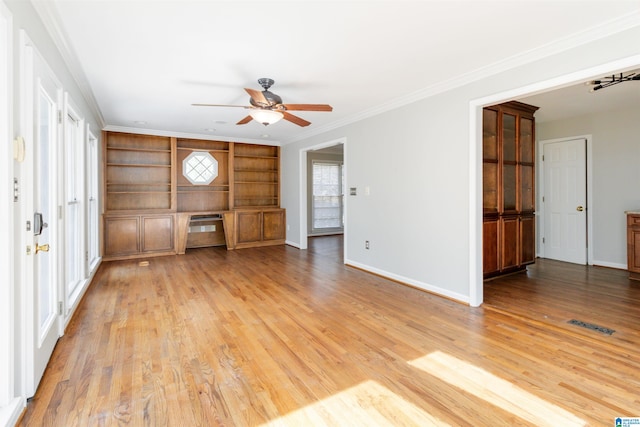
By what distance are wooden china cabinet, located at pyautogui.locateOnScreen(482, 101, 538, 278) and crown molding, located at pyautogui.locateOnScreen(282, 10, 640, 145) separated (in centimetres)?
83

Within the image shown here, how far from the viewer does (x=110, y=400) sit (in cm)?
183

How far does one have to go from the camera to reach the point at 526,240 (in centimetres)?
454

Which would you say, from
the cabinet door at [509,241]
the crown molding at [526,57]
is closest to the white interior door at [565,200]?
the cabinet door at [509,241]

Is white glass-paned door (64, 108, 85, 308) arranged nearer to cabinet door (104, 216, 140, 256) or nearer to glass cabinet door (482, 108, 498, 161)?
cabinet door (104, 216, 140, 256)

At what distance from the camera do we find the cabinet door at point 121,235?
5633mm

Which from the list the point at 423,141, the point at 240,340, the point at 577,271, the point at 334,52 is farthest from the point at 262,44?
the point at 577,271

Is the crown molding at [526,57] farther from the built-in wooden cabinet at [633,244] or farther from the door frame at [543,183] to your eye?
the door frame at [543,183]

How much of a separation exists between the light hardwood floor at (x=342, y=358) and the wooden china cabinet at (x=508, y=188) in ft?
1.60

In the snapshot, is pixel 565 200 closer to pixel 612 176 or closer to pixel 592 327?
pixel 612 176

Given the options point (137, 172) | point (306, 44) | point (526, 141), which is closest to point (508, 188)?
point (526, 141)

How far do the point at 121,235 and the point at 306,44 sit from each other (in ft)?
16.2

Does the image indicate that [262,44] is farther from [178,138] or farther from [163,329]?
[178,138]

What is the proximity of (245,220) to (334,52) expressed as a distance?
4787 millimetres

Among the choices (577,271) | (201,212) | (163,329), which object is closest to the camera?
(163,329)
